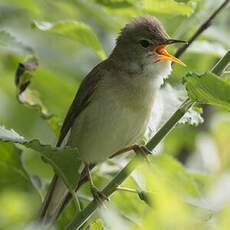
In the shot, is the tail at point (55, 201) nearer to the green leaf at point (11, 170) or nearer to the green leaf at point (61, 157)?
the green leaf at point (11, 170)

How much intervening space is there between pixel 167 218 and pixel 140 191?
112cm

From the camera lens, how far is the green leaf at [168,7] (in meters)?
2.87

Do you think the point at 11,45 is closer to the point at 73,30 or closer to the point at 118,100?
the point at 73,30

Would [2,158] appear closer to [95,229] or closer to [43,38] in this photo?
[95,229]

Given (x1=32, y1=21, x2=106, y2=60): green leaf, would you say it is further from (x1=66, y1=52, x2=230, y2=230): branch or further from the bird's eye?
(x1=66, y1=52, x2=230, y2=230): branch

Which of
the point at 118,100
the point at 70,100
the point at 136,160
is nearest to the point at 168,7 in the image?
the point at 118,100

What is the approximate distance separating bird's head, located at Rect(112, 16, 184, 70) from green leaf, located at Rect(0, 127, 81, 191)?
3.66 ft

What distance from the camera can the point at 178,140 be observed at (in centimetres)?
403

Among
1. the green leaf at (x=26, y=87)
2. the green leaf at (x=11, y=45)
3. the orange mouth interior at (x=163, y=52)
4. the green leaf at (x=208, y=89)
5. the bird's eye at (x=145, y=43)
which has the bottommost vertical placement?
the green leaf at (x=26, y=87)

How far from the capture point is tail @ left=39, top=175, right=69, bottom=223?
9.06 ft

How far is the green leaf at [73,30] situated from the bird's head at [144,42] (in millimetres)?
394

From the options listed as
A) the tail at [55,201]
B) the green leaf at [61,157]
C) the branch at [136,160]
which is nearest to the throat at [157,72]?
the tail at [55,201]

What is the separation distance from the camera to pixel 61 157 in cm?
219

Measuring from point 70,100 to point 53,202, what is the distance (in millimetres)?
857
